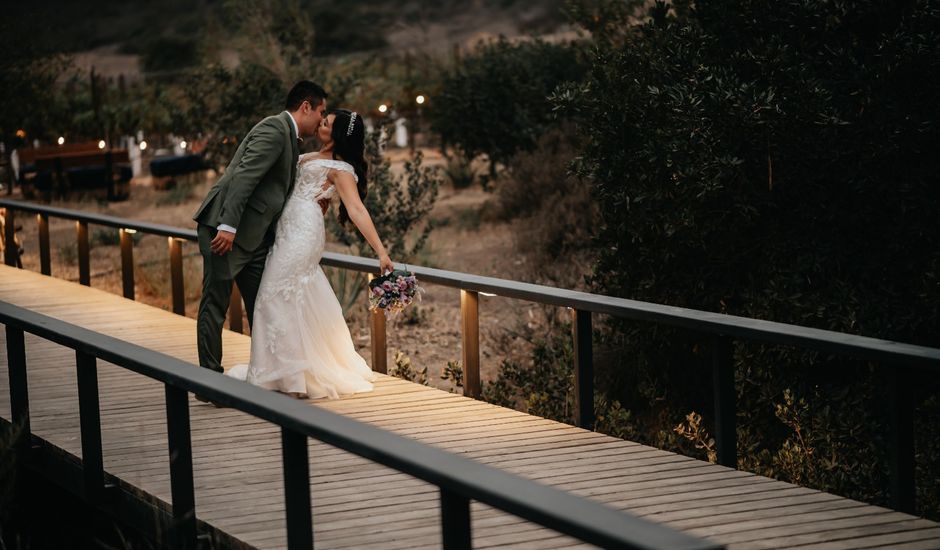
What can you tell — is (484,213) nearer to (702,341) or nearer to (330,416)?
(702,341)

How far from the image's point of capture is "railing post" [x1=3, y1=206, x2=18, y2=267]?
49.7ft

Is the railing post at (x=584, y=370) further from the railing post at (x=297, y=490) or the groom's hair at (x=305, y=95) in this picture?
the railing post at (x=297, y=490)

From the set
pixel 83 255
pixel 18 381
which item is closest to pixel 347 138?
pixel 18 381

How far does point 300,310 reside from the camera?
731cm

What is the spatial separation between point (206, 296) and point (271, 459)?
117 inches

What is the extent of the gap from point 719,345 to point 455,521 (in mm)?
2854

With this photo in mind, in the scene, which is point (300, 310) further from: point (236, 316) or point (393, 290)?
point (236, 316)

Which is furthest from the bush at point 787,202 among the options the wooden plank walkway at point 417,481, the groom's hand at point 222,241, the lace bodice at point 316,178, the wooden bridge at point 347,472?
the groom's hand at point 222,241

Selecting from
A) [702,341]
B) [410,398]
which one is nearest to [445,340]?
[702,341]

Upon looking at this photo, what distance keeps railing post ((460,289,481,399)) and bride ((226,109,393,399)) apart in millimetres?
515

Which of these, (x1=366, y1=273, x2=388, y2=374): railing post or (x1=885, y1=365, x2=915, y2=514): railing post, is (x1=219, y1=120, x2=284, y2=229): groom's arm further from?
(x1=885, y1=365, x2=915, y2=514): railing post

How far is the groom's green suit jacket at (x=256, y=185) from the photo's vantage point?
23.0 feet

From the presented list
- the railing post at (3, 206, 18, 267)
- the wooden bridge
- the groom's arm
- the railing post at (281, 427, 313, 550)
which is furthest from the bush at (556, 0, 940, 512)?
the railing post at (3, 206, 18, 267)

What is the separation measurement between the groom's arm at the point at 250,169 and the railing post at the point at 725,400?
2693 millimetres
